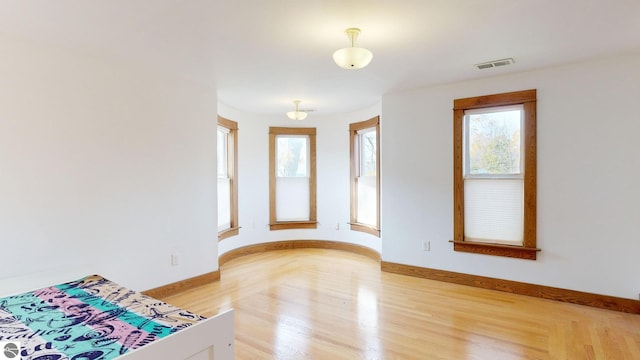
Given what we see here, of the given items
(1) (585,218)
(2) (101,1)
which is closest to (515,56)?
(1) (585,218)

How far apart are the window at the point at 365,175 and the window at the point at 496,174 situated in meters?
1.41

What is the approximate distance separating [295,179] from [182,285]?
289 cm

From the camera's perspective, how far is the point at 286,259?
17.6 feet

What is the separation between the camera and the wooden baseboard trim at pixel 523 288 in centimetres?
325

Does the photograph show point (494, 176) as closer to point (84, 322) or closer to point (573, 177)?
point (573, 177)

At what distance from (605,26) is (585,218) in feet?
6.02

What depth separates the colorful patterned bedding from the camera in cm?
146

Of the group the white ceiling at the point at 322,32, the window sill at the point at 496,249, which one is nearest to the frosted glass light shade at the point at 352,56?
the white ceiling at the point at 322,32

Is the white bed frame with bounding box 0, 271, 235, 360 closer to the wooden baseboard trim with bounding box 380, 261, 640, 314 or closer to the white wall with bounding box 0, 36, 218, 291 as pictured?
the white wall with bounding box 0, 36, 218, 291

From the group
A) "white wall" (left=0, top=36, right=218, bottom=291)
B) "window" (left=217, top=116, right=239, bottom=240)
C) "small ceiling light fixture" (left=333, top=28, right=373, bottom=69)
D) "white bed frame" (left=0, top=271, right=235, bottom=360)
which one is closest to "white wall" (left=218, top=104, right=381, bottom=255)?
"window" (left=217, top=116, right=239, bottom=240)

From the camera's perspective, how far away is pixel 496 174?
391 cm

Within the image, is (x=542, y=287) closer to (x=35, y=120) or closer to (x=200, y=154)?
(x=200, y=154)

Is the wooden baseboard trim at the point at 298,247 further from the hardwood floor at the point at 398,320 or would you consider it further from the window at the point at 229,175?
the hardwood floor at the point at 398,320

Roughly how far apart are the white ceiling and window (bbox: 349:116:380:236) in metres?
1.83
